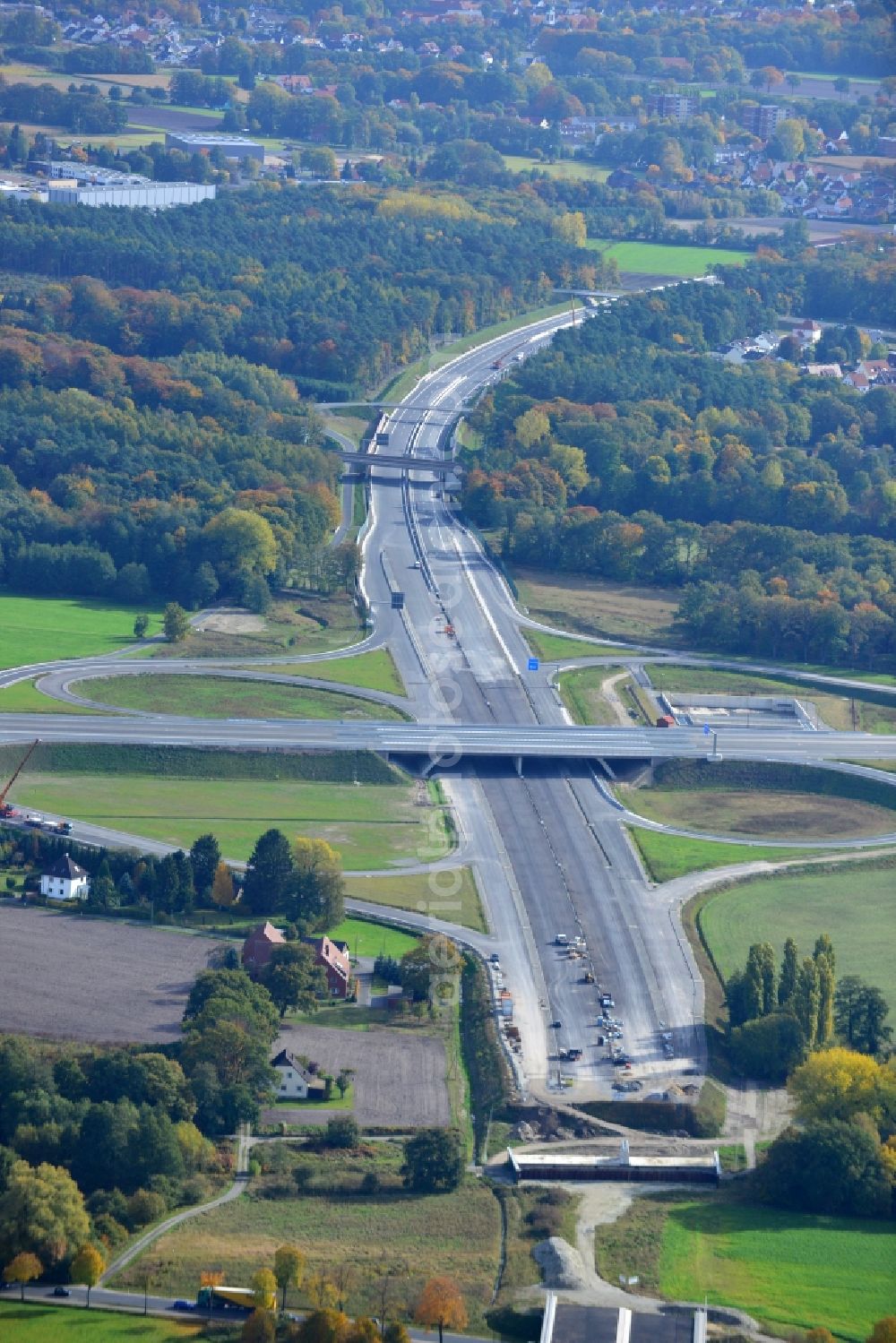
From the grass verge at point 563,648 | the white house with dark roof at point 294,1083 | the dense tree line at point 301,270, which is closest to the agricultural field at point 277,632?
the grass verge at point 563,648

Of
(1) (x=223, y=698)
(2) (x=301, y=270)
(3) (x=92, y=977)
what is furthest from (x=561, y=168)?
(3) (x=92, y=977)

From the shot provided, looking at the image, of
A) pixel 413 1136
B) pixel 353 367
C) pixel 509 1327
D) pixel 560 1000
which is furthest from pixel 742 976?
pixel 353 367

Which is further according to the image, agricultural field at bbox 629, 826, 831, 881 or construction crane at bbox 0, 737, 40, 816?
construction crane at bbox 0, 737, 40, 816

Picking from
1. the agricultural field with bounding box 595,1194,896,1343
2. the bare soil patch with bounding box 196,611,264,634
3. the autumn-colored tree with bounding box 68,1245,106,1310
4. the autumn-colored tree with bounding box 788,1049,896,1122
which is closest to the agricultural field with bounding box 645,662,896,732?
the bare soil patch with bounding box 196,611,264,634

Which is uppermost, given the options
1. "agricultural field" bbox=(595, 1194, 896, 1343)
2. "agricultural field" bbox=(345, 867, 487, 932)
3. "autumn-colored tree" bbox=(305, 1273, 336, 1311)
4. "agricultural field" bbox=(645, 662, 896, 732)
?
"agricultural field" bbox=(645, 662, 896, 732)

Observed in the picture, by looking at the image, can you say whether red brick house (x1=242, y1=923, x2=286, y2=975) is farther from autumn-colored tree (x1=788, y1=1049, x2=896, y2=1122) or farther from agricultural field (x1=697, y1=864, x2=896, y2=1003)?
autumn-colored tree (x1=788, y1=1049, x2=896, y2=1122)

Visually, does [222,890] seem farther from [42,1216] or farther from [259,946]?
[42,1216]

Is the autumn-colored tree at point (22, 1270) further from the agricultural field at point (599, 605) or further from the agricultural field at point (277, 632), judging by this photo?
the agricultural field at point (599, 605)
